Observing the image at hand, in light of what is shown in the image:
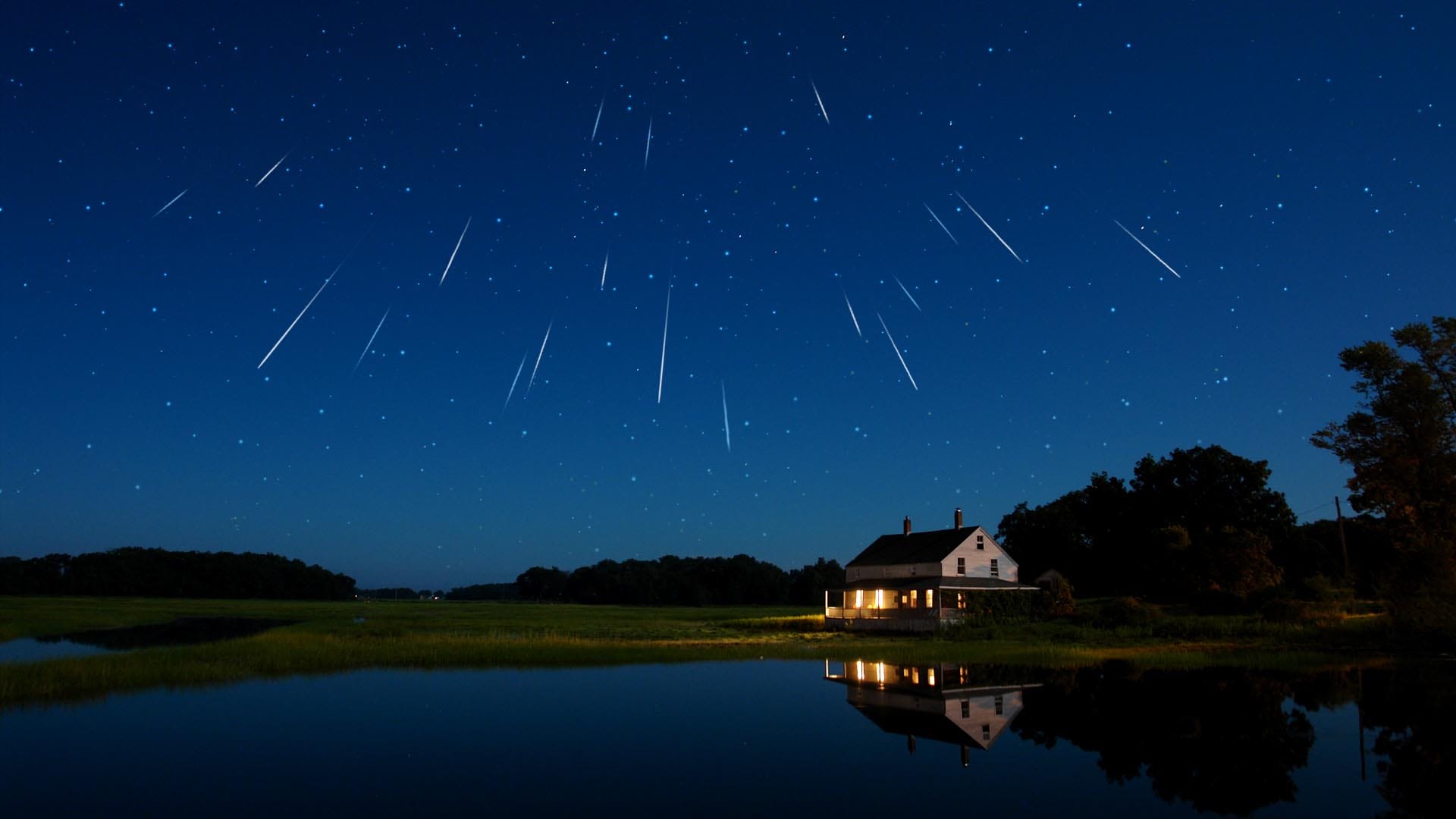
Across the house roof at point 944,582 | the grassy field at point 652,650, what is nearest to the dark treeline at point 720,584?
the house roof at point 944,582

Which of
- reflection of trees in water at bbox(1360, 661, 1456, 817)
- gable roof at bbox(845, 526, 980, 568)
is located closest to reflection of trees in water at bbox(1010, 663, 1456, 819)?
reflection of trees in water at bbox(1360, 661, 1456, 817)

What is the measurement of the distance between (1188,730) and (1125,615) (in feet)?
104

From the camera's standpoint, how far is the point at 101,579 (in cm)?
13238

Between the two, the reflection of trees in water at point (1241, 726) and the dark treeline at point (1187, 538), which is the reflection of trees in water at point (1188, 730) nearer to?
the reflection of trees in water at point (1241, 726)

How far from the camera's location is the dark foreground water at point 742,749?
14.0m

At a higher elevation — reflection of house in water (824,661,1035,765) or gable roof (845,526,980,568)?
gable roof (845,526,980,568)

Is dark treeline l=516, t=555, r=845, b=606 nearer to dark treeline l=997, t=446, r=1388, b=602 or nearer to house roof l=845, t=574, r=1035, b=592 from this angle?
dark treeline l=997, t=446, r=1388, b=602

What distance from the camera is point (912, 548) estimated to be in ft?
196

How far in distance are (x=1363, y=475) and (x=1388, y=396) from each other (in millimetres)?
4265

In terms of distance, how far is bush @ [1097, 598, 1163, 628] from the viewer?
1909 inches

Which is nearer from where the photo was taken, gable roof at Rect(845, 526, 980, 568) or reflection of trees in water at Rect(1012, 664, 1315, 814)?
reflection of trees in water at Rect(1012, 664, 1315, 814)

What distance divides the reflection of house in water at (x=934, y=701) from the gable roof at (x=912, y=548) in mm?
22329

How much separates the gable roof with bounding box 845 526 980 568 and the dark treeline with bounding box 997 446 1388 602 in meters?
20.8

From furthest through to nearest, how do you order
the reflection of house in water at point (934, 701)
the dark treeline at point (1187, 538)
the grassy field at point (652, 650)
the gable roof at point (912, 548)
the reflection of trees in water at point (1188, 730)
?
the dark treeline at point (1187, 538) → the gable roof at point (912, 548) → the grassy field at point (652, 650) → the reflection of house in water at point (934, 701) → the reflection of trees in water at point (1188, 730)
